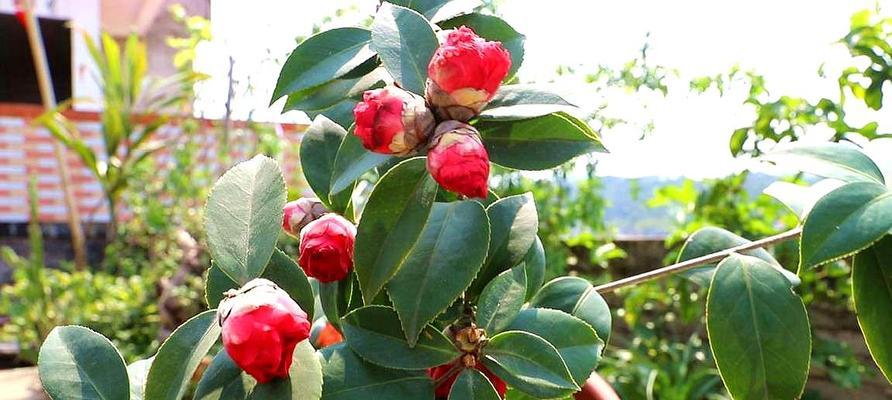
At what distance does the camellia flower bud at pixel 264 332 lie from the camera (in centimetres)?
26

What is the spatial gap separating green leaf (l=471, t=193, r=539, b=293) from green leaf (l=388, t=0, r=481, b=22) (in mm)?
96

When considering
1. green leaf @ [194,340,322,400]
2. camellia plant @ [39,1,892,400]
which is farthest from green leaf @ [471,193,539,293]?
green leaf @ [194,340,322,400]

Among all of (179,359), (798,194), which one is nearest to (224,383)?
(179,359)

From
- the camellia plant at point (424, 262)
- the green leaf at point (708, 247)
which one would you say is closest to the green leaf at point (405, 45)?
the camellia plant at point (424, 262)

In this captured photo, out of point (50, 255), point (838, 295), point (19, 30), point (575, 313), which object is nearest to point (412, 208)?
point (575, 313)

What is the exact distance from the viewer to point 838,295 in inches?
71.0

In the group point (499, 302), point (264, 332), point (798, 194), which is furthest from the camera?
point (798, 194)

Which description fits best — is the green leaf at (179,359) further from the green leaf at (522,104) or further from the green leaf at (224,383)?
the green leaf at (522,104)

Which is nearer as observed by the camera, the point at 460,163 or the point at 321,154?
the point at 460,163

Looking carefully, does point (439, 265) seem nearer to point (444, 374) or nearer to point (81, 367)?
point (444, 374)

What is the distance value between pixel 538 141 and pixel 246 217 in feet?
0.43

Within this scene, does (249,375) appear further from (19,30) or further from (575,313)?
(19,30)

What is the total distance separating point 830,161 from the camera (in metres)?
0.41

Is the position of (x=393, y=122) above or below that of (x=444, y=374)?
above
